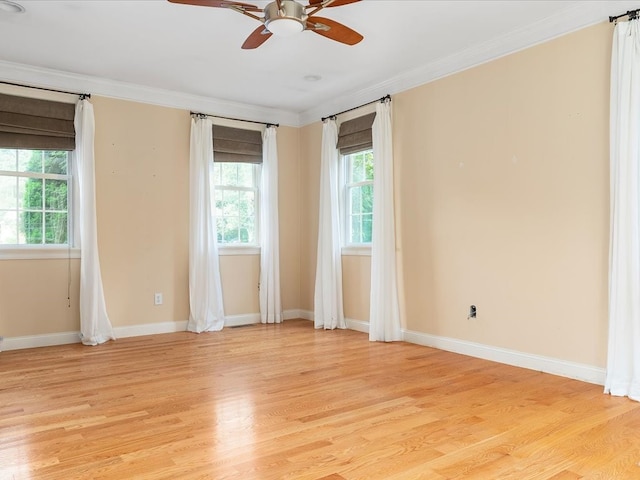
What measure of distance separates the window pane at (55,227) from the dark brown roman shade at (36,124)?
680mm

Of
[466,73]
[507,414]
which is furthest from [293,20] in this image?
[507,414]

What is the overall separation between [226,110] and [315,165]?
130cm

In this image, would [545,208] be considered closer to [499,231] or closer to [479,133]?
[499,231]

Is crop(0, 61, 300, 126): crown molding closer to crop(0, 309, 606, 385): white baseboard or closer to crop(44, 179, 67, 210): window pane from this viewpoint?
crop(44, 179, 67, 210): window pane

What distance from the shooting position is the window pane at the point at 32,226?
16.6 ft

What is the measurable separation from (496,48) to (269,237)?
335 cm

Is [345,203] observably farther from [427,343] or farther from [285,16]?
[285,16]

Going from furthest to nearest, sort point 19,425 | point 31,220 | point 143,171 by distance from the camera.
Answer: point 143,171, point 31,220, point 19,425

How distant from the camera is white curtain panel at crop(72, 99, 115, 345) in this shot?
5.12m

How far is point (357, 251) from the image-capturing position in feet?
19.5

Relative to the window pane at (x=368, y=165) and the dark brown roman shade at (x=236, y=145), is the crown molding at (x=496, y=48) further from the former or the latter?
the dark brown roman shade at (x=236, y=145)

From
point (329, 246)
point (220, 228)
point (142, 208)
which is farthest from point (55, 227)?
point (329, 246)

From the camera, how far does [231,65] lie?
4930 mm

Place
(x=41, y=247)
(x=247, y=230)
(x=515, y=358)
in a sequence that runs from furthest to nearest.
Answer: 1. (x=247, y=230)
2. (x=41, y=247)
3. (x=515, y=358)
